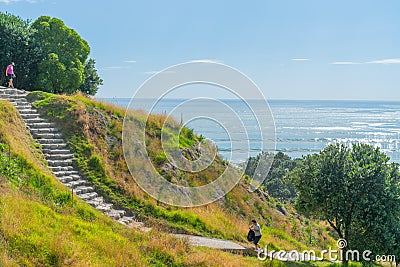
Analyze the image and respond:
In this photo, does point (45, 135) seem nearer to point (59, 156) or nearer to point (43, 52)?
point (59, 156)

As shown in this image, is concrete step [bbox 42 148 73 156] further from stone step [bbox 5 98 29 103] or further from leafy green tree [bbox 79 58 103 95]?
leafy green tree [bbox 79 58 103 95]

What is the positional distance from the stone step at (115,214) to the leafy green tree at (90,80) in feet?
67.2

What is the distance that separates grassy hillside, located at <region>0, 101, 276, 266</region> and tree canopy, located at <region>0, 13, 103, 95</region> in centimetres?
1243

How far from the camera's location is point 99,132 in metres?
19.7

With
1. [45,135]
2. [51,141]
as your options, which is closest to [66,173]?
[51,141]

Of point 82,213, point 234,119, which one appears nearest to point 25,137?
point 82,213

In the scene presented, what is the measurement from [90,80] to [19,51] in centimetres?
859

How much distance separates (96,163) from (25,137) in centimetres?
300

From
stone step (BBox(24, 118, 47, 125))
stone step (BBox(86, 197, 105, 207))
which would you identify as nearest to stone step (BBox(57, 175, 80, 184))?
stone step (BBox(86, 197, 105, 207))

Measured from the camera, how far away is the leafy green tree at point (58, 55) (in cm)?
2673

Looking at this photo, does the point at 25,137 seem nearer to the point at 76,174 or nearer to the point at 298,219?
the point at 76,174

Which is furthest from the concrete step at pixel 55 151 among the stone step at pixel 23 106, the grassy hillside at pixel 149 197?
the stone step at pixel 23 106

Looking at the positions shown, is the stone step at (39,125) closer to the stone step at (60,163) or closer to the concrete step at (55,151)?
the concrete step at (55,151)

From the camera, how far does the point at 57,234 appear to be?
949 centimetres
